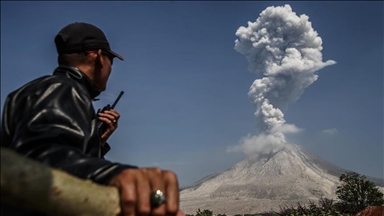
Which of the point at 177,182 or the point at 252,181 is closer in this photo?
the point at 177,182

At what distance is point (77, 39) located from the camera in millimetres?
2561

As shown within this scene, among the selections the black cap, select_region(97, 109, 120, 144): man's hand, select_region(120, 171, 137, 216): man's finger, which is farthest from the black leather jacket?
select_region(97, 109, 120, 144): man's hand

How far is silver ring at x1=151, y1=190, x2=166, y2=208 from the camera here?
4.26ft

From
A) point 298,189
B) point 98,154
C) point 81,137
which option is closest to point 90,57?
point 98,154

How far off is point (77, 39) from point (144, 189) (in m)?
1.53

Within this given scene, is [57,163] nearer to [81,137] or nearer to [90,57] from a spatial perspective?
[81,137]

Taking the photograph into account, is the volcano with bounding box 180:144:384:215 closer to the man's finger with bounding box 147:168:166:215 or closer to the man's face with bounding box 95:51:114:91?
the man's face with bounding box 95:51:114:91

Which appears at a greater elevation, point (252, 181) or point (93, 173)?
point (252, 181)

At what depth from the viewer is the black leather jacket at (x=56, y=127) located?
60.7 inches

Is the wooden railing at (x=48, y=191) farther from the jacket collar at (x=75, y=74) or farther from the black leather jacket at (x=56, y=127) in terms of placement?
the jacket collar at (x=75, y=74)

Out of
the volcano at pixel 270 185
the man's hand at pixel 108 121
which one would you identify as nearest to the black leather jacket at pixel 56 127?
the man's hand at pixel 108 121

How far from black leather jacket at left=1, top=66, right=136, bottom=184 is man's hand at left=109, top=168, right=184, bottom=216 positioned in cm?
9

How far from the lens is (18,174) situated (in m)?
1.08

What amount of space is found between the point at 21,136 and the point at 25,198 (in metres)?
0.69
